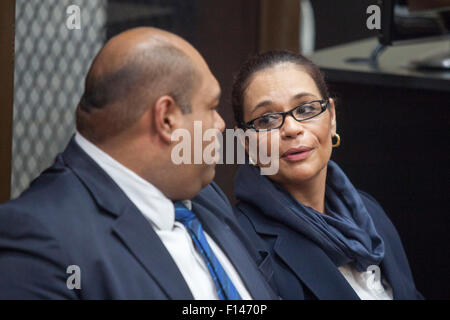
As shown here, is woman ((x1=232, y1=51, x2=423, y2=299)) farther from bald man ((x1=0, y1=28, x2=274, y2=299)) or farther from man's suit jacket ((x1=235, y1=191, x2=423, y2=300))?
bald man ((x1=0, y1=28, x2=274, y2=299))

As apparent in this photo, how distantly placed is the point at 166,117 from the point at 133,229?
21 cm

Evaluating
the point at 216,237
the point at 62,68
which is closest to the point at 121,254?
the point at 216,237

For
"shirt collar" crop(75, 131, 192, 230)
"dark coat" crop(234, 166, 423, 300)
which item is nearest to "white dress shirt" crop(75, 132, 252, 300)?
"shirt collar" crop(75, 131, 192, 230)

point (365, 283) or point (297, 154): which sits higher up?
point (297, 154)

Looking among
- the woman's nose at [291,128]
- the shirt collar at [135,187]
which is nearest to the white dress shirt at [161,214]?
the shirt collar at [135,187]

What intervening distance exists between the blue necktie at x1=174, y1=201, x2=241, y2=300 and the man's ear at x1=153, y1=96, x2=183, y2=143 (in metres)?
0.18

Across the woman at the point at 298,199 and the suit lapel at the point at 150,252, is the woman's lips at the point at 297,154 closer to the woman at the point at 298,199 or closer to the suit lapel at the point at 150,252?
the woman at the point at 298,199

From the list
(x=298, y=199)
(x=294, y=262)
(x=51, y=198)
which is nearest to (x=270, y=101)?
(x=298, y=199)

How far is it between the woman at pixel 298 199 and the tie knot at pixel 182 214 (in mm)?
303

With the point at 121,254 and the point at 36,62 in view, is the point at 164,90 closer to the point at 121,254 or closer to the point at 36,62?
the point at 121,254

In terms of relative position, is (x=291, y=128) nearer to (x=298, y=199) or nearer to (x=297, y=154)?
(x=297, y=154)

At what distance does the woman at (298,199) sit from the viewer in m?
1.74

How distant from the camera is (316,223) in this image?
1.80 metres

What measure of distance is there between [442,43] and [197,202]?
1.63 meters
